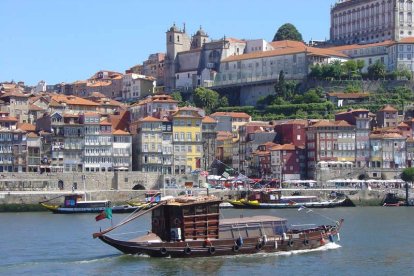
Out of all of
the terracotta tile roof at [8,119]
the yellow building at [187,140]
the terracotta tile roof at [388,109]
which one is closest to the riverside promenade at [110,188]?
the yellow building at [187,140]

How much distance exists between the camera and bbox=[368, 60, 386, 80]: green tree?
116 metres

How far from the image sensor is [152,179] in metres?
86.0

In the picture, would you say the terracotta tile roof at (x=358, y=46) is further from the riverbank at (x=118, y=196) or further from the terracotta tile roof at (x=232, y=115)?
the riverbank at (x=118, y=196)

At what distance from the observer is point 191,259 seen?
41.4m

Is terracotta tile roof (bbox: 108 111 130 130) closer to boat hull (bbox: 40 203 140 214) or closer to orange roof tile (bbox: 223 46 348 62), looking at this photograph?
boat hull (bbox: 40 203 140 214)

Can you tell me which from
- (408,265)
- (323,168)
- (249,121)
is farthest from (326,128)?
(408,265)

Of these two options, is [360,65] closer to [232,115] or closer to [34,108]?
[232,115]

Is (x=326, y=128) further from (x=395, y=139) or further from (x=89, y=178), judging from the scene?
(x=89, y=178)

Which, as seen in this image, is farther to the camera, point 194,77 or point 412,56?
point 194,77

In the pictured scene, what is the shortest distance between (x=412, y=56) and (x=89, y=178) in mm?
50055

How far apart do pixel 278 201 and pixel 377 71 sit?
40450 mm

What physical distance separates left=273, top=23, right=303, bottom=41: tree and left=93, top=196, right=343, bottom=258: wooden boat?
10221 cm

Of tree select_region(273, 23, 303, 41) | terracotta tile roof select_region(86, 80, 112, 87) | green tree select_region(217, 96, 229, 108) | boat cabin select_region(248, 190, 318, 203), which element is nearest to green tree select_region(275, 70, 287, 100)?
green tree select_region(217, 96, 229, 108)

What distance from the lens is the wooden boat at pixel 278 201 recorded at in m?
78.7
